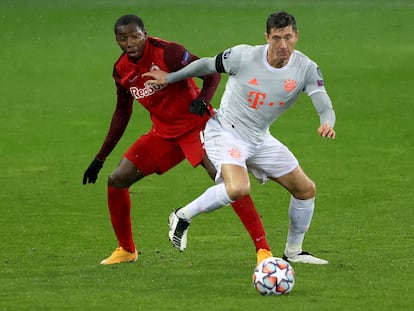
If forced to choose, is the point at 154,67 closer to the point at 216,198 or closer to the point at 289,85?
the point at 289,85

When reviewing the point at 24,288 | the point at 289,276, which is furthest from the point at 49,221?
the point at 289,276

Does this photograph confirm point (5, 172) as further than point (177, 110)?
Yes

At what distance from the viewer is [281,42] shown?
1106 cm

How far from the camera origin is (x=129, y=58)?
39.7 ft

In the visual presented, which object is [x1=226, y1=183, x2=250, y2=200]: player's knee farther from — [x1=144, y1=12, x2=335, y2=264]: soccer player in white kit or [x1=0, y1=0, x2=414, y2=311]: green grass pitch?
[x1=0, y1=0, x2=414, y2=311]: green grass pitch

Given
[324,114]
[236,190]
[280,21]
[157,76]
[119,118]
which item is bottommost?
[119,118]

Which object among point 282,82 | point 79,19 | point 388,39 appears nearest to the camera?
point 282,82

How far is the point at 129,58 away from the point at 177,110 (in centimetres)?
67

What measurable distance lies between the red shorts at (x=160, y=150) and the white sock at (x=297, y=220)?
104cm

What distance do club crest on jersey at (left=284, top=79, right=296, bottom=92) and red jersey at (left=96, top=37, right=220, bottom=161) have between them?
928mm

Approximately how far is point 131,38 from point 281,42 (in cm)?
151

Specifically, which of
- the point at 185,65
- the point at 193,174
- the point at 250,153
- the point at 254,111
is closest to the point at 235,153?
the point at 250,153

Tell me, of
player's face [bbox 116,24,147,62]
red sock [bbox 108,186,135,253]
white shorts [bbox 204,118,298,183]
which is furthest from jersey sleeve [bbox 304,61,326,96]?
red sock [bbox 108,186,135,253]

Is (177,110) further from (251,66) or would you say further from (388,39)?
(388,39)
